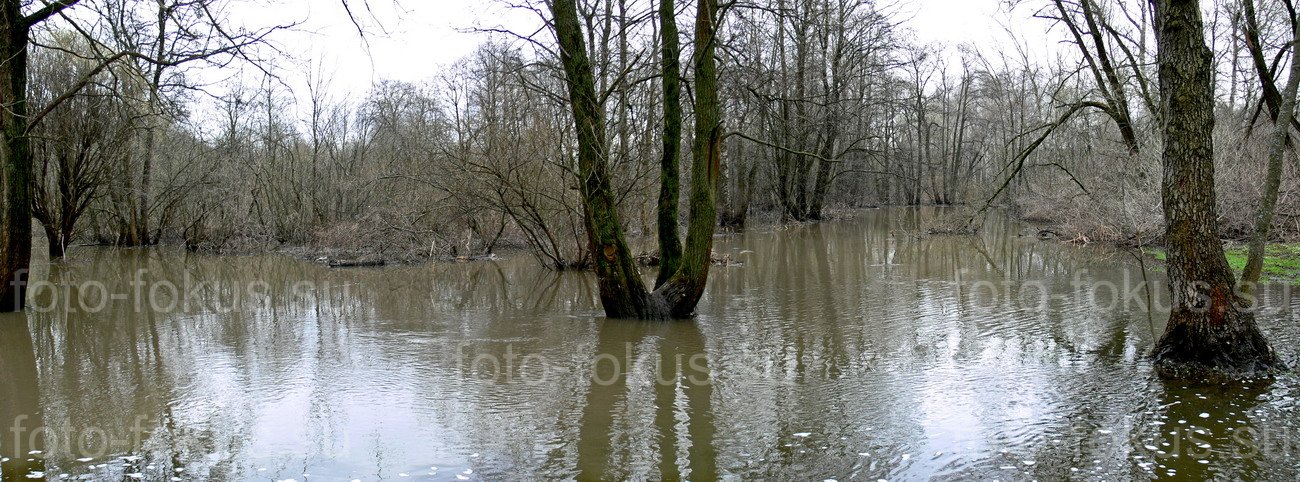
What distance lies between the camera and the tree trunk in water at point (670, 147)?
33.3ft

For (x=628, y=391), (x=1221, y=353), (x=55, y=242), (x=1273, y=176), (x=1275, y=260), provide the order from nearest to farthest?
(x=1221, y=353) < (x=628, y=391) < (x=1273, y=176) < (x=1275, y=260) < (x=55, y=242)

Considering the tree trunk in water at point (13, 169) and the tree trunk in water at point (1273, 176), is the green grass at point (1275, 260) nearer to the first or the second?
the tree trunk in water at point (1273, 176)

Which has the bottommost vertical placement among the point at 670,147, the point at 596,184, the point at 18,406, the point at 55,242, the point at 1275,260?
the point at 18,406

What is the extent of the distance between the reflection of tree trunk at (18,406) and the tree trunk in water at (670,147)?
6.55 m

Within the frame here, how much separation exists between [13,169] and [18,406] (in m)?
5.94

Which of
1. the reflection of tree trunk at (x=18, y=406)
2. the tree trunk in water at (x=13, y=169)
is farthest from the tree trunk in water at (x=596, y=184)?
the tree trunk in water at (x=13, y=169)

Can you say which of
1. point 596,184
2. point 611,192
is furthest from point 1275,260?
point 596,184

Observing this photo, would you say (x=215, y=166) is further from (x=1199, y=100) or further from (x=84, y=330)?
(x=1199, y=100)

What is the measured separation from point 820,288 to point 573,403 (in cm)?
785

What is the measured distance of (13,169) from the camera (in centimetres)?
1069

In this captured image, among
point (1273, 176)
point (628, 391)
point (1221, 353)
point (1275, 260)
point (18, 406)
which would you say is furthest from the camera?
point (1275, 260)

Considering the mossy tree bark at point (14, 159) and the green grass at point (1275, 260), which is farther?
the green grass at point (1275, 260)

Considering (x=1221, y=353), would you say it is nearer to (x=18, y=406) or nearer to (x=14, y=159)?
(x=18, y=406)

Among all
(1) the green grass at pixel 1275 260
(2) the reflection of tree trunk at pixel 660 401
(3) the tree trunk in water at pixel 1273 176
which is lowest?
(2) the reflection of tree trunk at pixel 660 401
